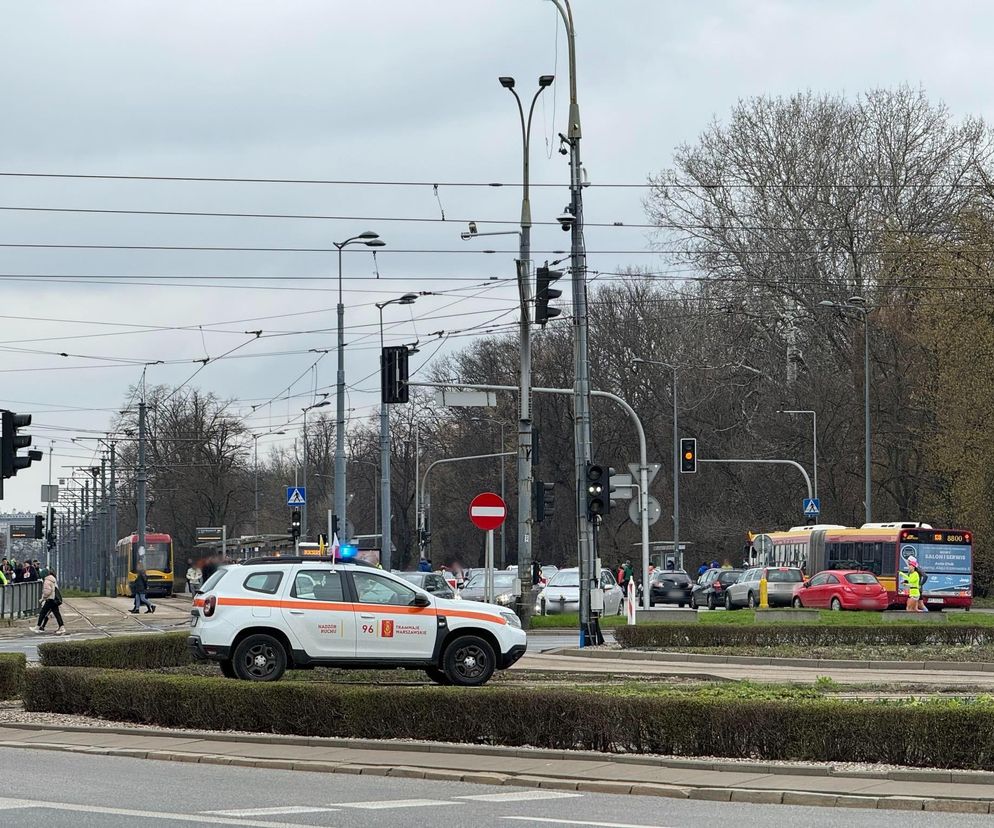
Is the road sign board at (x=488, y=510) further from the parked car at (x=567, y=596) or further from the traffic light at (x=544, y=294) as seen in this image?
the parked car at (x=567, y=596)

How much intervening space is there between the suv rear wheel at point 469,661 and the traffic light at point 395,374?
688 inches

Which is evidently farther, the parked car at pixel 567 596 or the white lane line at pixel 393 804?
the parked car at pixel 567 596

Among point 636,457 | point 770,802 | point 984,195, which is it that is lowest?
point 770,802

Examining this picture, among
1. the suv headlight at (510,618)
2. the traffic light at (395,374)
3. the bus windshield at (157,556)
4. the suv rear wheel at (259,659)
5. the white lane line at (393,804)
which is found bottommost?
the white lane line at (393,804)

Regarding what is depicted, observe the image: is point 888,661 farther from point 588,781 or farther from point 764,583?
point 764,583

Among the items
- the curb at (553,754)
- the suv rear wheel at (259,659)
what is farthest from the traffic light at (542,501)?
the curb at (553,754)

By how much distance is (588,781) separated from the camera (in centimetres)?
1311

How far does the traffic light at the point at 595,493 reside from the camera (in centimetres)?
3100

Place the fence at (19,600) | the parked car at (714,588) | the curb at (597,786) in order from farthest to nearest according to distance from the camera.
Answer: the parked car at (714,588) < the fence at (19,600) < the curb at (597,786)

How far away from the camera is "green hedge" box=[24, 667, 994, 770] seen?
13498 millimetres

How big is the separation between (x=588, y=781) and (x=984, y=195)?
1658 inches

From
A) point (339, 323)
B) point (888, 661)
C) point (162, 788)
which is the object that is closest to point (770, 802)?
point (162, 788)

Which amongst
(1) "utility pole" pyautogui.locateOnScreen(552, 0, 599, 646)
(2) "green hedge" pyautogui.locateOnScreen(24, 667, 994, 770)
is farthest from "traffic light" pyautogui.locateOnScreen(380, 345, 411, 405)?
(2) "green hedge" pyautogui.locateOnScreen(24, 667, 994, 770)

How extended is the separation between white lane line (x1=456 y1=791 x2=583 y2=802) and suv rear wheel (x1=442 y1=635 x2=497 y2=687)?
790cm
